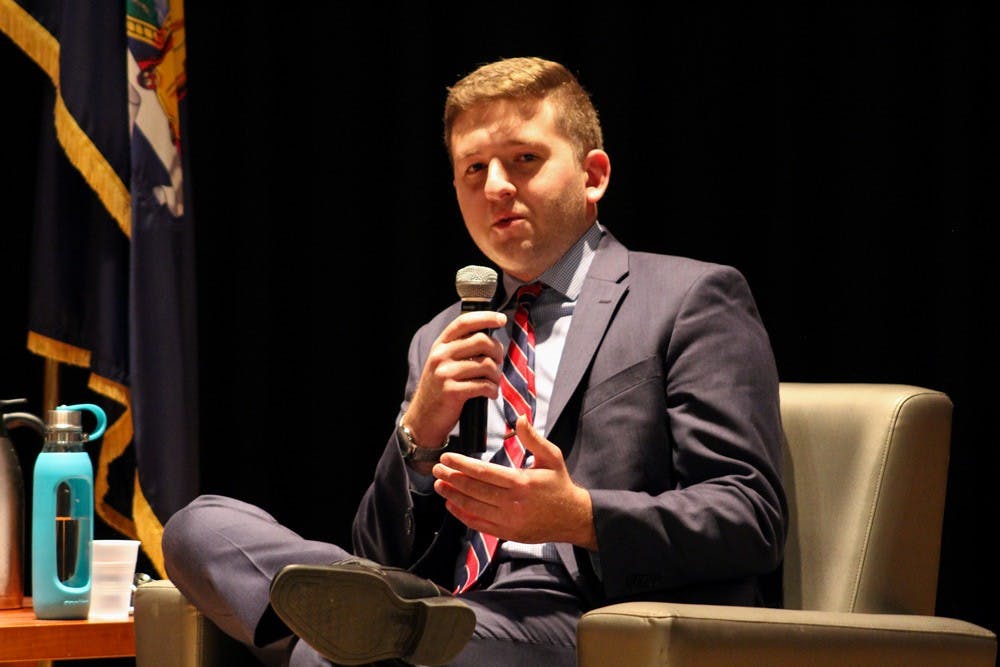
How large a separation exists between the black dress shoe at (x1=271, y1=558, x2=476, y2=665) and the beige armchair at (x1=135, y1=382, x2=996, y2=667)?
0.33 meters

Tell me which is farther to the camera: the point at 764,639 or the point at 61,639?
the point at 61,639

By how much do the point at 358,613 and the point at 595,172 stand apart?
3.14 feet

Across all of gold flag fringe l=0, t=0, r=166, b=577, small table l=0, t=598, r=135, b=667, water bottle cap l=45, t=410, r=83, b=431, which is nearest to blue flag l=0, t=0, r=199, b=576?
gold flag fringe l=0, t=0, r=166, b=577

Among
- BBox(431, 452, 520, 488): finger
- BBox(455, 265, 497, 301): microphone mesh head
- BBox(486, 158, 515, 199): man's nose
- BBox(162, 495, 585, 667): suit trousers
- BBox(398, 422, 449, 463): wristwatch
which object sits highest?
BBox(486, 158, 515, 199): man's nose

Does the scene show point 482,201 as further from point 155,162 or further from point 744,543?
point 155,162

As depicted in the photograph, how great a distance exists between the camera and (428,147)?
3.20 metres

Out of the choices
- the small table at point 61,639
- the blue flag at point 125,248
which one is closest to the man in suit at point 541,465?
the small table at point 61,639

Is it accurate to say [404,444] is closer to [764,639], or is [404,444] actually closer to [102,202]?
[764,639]

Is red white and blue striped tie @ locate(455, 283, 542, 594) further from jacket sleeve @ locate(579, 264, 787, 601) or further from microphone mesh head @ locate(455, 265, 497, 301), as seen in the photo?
microphone mesh head @ locate(455, 265, 497, 301)

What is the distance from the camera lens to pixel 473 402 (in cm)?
166

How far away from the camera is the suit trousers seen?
1.56 metres

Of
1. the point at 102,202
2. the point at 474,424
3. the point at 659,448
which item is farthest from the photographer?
the point at 102,202

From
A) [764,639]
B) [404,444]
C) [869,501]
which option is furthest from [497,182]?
[764,639]

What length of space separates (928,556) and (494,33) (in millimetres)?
1893
